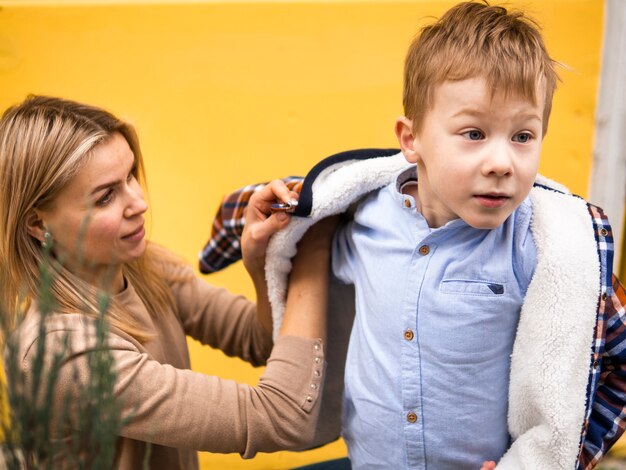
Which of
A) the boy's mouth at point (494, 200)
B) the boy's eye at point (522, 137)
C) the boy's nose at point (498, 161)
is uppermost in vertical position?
the boy's eye at point (522, 137)

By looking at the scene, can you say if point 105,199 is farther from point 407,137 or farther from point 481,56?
point 481,56

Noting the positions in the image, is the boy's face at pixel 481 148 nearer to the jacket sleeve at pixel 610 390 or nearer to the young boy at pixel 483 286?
the young boy at pixel 483 286

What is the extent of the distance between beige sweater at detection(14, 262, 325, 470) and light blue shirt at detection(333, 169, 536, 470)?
4.3 inches

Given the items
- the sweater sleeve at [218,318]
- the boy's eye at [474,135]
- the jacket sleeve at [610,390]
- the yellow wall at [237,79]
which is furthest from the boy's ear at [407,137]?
the yellow wall at [237,79]

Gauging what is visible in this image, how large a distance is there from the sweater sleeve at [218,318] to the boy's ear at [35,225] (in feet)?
1.20

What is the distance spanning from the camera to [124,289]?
4.64 ft

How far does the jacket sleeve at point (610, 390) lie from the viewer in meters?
1.06

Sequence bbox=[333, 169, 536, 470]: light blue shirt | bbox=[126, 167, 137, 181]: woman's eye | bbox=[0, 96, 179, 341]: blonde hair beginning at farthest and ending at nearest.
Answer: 1. bbox=[126, 167, 137, 181]: woman's eye
2. bbox=[0, 96, 179, 341]: blonde hair
3. bbox=[333, 169, 536, 470]: light blue shirt

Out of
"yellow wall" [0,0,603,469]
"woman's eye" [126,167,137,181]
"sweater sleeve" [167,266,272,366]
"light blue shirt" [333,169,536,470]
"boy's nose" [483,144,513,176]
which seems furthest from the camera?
"yellow wall" [0,0,603,469]

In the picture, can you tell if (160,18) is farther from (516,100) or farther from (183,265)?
(516,100)

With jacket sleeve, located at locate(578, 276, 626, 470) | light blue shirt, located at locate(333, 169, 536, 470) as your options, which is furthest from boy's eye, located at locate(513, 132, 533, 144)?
jacket sleeve, located at locate(578, 276, 626, 470)

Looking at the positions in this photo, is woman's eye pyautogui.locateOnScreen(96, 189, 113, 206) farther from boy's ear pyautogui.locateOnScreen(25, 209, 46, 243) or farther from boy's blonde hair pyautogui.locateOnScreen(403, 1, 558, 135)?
boy's blonde hair pyautogui.locateOnScreen(403, 1, 558, 135)

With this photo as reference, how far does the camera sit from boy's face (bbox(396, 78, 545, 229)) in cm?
100

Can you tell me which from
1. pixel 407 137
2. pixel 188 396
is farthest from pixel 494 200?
pixel 188 396
